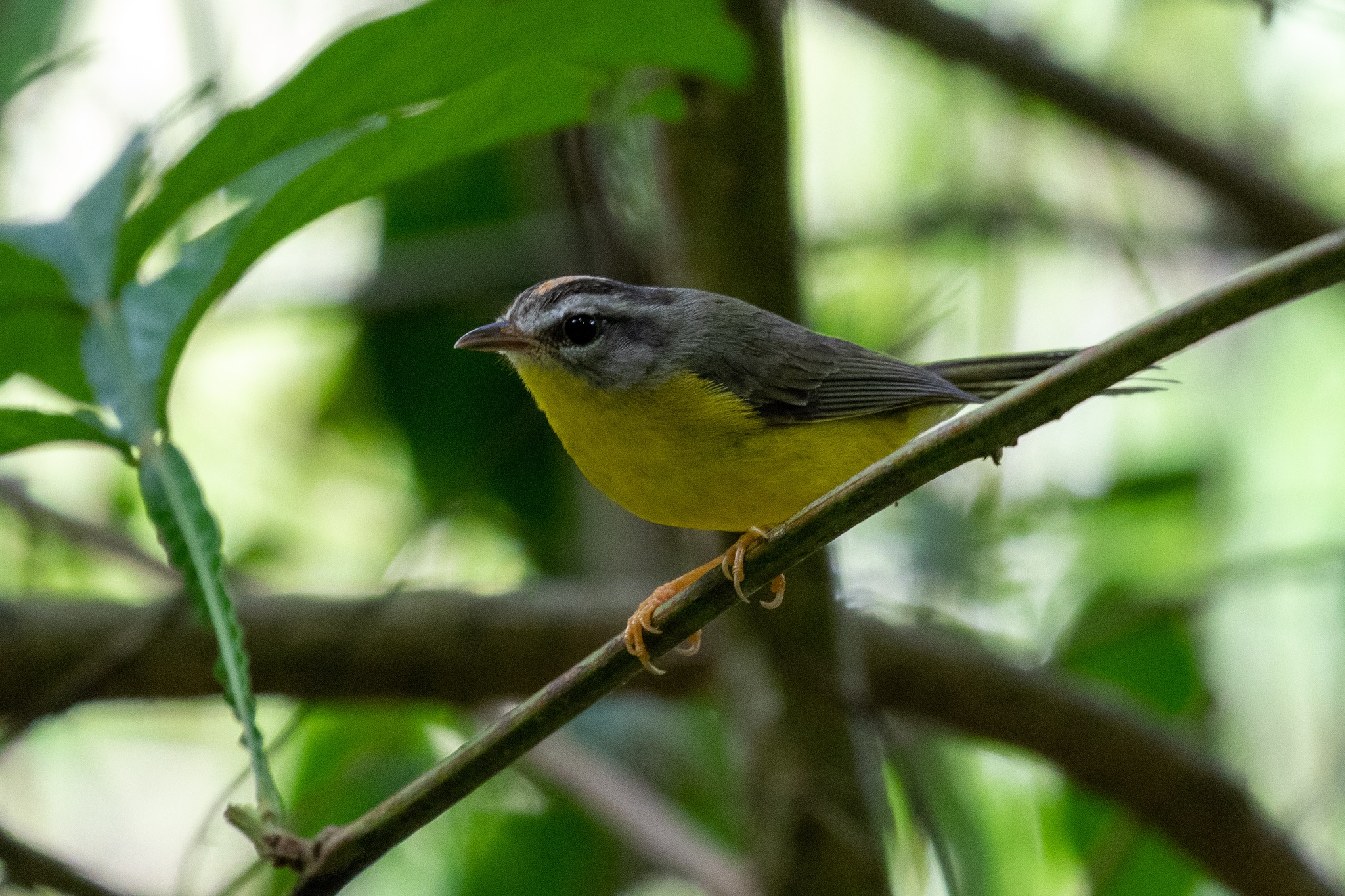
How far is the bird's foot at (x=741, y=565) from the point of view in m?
1.86

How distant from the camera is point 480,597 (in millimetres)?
4141

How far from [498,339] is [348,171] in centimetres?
99

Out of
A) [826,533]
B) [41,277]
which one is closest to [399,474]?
[41,277]

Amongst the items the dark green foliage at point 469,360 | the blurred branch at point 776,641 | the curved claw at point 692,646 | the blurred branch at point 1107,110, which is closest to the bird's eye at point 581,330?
the blurred branch at point 776,641

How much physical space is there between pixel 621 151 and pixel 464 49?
7.30ft

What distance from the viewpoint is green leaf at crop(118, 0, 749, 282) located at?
2.18 metres

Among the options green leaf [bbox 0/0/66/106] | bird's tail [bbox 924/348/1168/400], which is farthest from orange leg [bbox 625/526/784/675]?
green leaf [bbox 0/0/66/106]

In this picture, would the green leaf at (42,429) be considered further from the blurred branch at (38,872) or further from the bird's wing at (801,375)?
the bird's wing at (801,375)

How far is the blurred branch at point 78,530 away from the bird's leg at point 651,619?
2.37m

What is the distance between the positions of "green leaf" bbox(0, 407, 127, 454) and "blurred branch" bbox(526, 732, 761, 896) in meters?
2.40

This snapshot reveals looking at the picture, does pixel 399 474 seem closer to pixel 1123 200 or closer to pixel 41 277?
pixel 41 277

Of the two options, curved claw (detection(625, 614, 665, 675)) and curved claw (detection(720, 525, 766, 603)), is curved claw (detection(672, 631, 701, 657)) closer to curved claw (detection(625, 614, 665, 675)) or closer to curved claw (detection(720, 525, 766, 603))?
curved claw (detection(720, 525, 766, 603))

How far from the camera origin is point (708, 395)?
3.26 meters

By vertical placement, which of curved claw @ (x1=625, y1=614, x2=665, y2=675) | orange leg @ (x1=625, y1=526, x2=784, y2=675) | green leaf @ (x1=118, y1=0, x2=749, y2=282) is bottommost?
curved claw @ (x1=625, y1=614, x2=665, y2=675)
